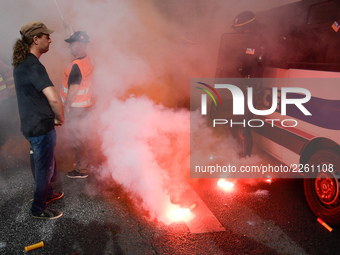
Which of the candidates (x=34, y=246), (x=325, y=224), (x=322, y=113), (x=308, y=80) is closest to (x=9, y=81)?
(x=34, y=246)

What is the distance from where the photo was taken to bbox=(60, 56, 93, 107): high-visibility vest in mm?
3543

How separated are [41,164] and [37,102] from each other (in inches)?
28.3

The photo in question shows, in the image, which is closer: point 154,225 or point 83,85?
point 154,225

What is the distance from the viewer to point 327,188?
9.77 feet

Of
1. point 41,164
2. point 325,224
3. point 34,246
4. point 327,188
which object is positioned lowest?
point 325,224

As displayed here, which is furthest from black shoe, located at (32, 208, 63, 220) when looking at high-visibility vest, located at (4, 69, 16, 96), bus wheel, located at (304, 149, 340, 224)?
high-visibility vest, located at (4, 69, 16, 96)

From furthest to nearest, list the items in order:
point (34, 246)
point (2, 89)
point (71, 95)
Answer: point (2, 89)
point (71, 95)
point (34, 246)

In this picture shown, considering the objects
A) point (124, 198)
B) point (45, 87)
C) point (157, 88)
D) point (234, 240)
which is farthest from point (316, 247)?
point (157, 88)

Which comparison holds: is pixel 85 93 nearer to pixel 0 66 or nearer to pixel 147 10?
pixel 0 66

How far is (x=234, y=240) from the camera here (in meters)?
2.72

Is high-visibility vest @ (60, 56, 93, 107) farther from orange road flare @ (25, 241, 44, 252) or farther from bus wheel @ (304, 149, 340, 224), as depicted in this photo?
bus wheel @ (304, 149, 340, 224)

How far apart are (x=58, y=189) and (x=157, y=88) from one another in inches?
156

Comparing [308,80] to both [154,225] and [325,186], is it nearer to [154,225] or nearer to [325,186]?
[325,186]

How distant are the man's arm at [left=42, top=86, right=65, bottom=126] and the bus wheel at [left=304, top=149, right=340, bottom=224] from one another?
3.21 m
